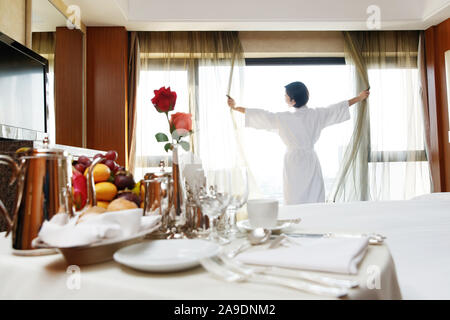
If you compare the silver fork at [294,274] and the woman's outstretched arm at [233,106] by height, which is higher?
the woman's outstretched arm at [233,106]

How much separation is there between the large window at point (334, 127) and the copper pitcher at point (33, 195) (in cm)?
301

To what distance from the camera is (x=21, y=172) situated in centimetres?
59

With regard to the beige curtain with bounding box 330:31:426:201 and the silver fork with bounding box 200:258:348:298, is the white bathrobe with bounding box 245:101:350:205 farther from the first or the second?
the silver fork with bounding box 200:258:348:298

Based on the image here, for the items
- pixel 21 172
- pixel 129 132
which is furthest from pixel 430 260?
pixel 129 132

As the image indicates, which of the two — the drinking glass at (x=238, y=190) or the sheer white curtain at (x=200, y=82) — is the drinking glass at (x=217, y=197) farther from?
the sheer white curtain at (x=200, y=82)

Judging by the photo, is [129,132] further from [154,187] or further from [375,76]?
[154,187]

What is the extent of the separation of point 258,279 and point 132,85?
344 centimetres

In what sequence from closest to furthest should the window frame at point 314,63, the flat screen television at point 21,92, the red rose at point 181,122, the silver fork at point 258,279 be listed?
the silver fork at point 258,279 → the red rose at point 181,122 → the flat screen television at point 21,92 → the window frame at point 314,63

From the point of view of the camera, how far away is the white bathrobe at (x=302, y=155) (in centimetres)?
291

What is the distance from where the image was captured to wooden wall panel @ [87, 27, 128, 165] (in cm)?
338

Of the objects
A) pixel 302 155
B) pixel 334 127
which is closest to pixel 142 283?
pixel 302 155

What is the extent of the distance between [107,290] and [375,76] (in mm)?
3981

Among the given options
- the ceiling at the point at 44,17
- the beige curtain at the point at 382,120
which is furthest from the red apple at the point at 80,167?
the beige curtain at the point at 382,120

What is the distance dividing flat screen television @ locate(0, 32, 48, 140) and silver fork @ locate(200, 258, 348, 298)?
1.89 meters
